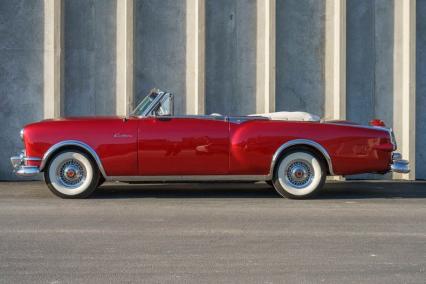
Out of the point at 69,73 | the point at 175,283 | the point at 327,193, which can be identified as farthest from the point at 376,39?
the point at 175,283

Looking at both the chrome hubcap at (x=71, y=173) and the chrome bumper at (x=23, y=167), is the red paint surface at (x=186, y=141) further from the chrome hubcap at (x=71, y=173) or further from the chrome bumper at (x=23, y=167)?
the chrome hubcap at (x=71, y=173)

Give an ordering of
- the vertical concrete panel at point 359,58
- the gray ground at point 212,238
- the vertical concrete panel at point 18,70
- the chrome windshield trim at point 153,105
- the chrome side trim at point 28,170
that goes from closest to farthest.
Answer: the gray ground at point 212,238 → the chrome side trim at point 28,170 → the chrome windshield trim at point 153,105 → the vertical concrete panel at point 18,70 → the vertical concrete panel at point 359,58

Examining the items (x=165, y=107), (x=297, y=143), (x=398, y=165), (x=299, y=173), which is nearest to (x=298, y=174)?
(x=299, y=173)

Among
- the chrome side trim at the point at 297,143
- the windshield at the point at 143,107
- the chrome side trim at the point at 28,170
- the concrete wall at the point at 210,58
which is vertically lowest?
the chrome side trim at the point at 28,170

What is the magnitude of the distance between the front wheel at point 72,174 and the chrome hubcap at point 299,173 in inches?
105

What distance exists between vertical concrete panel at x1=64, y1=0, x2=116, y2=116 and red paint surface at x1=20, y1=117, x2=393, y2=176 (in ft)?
11.9

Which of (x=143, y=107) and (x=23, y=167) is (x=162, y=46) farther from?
(x=23, y=167)

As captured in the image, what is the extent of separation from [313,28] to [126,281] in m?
9.50

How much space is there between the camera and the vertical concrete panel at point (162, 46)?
1321 centimetres

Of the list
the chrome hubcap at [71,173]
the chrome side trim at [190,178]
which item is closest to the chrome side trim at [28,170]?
the chrome hubcap at [71,173]

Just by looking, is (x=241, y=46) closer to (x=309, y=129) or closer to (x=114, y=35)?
(x=114, y=35)

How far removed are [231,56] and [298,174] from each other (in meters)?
4.46

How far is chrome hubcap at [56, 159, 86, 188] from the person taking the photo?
368 inches

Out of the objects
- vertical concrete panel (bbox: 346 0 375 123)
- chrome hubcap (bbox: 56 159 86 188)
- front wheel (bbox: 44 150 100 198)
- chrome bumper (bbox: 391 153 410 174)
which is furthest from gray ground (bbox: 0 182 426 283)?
vertical concrete panel (bbox: 346 0 375 123)
